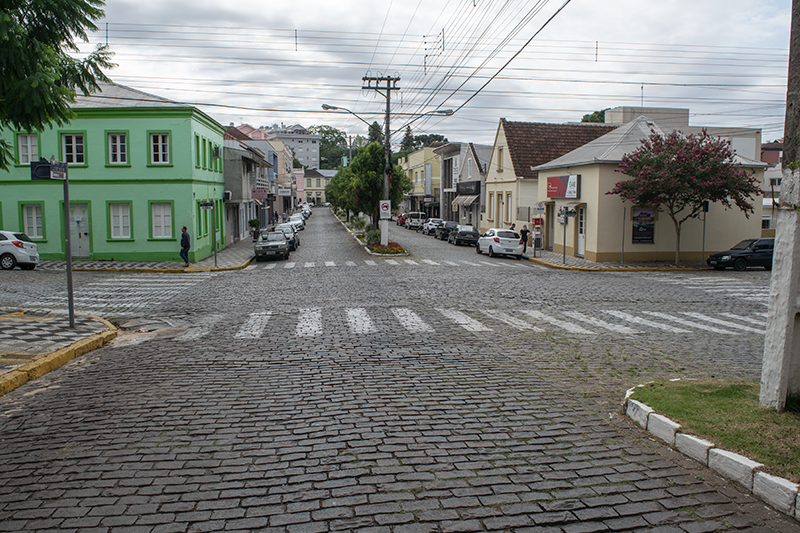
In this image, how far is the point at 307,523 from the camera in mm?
4277

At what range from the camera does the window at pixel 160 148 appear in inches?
1112

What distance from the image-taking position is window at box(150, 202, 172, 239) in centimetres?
2853

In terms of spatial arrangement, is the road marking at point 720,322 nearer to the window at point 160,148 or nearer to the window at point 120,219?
the window at point 160,148

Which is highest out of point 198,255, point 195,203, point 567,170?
point 567,170

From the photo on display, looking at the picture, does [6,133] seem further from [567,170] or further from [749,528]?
[749,528]

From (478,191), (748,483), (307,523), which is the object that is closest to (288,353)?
→ (307,523)

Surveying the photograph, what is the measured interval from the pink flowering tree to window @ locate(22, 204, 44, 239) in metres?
26.5

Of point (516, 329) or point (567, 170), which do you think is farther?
point (567, 170)

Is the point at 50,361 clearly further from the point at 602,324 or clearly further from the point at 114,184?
the point at 114,184

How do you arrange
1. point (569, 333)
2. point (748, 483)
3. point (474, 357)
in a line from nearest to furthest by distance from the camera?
point (748, 483), point (474, 357), point (569, 333)

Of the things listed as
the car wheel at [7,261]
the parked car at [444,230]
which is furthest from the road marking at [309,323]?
the parked car at [444,230]

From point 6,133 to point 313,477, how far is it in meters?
29.3

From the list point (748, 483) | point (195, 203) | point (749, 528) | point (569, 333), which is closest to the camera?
point (749, 528)

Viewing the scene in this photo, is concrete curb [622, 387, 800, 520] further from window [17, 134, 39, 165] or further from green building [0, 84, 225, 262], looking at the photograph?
window [17, 134, 39, 165]
